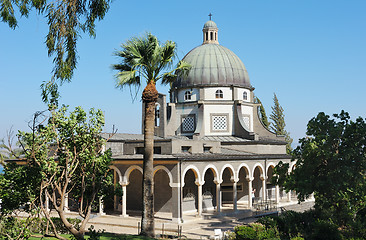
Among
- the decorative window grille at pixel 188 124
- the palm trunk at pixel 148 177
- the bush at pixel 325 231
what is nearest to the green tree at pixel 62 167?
the palm trunk at pixel 148 177

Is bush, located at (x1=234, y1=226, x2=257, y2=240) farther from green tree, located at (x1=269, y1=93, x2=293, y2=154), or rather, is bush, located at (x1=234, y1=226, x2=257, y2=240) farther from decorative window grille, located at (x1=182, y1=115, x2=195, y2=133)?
green tree, located at (x1=269, y1=93, x2=293, y2=154)

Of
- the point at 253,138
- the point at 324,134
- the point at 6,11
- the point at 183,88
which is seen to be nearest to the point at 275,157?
the point at 253,138

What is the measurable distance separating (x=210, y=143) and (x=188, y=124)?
714 cm

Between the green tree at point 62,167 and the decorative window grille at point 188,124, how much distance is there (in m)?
25.2

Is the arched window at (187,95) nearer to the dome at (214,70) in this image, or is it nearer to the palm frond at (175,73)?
the dome at (214,70)

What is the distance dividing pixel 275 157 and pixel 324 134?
15.4 meters

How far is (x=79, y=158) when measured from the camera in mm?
15922

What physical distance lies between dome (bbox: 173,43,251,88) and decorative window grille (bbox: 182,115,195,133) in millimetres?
3387

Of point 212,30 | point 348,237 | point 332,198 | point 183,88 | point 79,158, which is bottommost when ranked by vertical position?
point 348,237

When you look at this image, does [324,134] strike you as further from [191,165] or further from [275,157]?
[275,157]

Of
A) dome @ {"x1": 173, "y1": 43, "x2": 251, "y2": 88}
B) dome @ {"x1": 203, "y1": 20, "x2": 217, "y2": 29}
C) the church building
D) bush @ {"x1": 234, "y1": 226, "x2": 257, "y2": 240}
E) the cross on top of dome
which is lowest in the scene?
bush @ {"x1": 234, "y1": 226, "x2": 257, "y2": 240}

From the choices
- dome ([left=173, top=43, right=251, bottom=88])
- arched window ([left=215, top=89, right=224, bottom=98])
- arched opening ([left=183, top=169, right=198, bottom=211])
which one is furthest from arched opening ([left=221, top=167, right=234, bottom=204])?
dome ([left=173, top=43, right=251, bottom=88])

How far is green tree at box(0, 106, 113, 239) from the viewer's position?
14.6 meters

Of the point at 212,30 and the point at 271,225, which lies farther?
the point at 212,30
